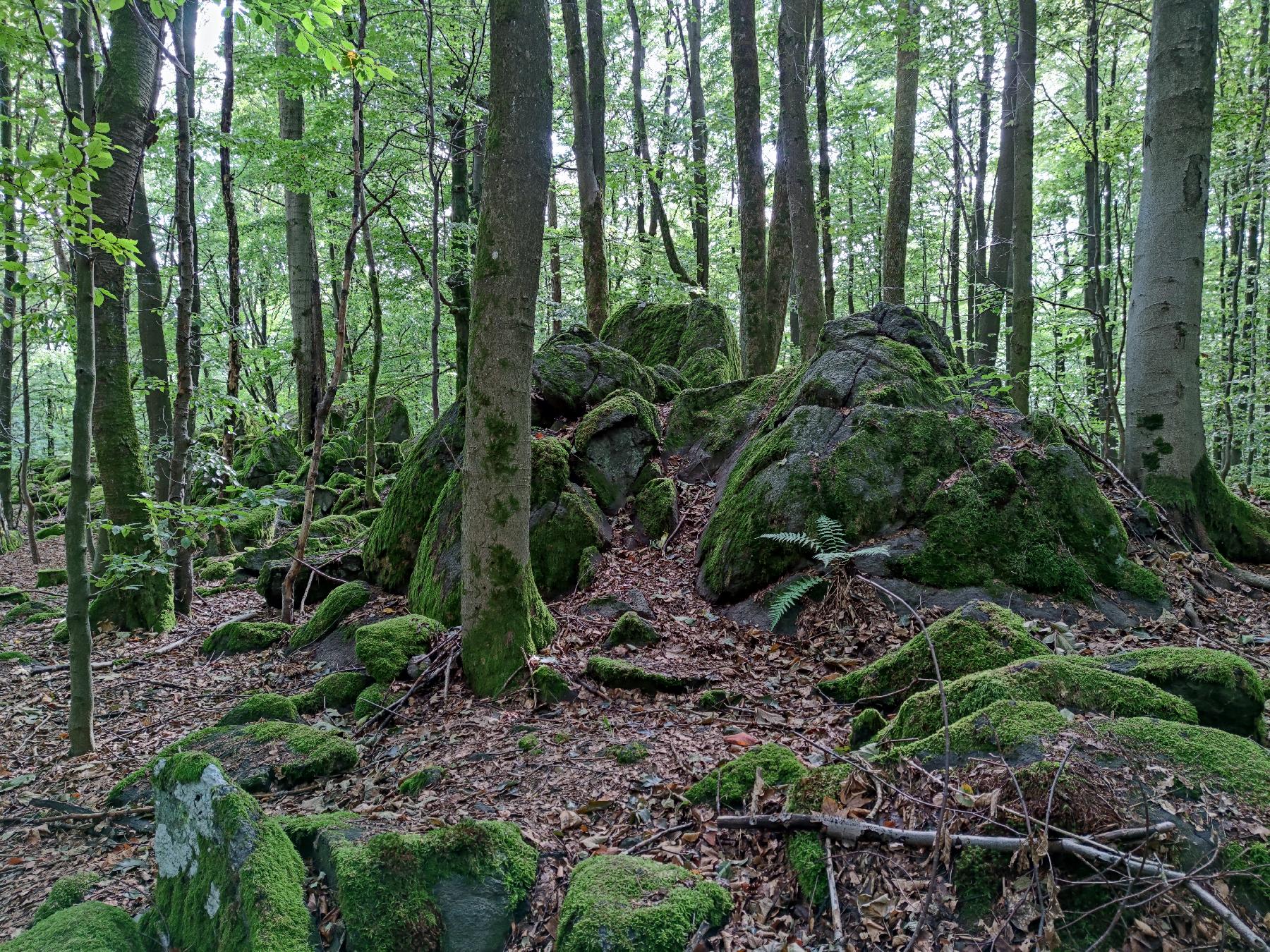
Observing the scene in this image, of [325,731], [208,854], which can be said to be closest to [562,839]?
[208,854]

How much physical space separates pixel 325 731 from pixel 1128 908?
4.62m

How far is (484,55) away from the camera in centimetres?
1526

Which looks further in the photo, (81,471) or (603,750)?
(81,471)

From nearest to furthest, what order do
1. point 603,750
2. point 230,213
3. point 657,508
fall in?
1. point 603,750
2. point 657,508
3. point 230,213

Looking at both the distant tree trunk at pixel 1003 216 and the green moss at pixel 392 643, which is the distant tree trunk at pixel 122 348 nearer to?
the green moss at pixel 392 643

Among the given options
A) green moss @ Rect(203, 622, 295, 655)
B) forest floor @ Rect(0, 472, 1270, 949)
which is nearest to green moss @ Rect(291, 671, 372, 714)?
forest floor @ Rect(0, 472, 1270, 949)

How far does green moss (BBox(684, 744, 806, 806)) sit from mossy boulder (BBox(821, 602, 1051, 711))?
1.07 meters

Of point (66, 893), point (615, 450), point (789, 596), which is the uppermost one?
point (615, 450)

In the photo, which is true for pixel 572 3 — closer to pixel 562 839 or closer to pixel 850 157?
pixel 850 157

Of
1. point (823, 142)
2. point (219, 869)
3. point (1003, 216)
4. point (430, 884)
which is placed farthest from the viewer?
point (823, 142)

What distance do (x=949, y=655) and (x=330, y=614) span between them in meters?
5.96

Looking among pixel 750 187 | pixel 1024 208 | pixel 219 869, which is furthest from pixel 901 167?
pixel 219 869

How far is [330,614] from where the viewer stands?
7129mm

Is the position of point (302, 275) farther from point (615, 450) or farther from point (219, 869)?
point (219, 869)
